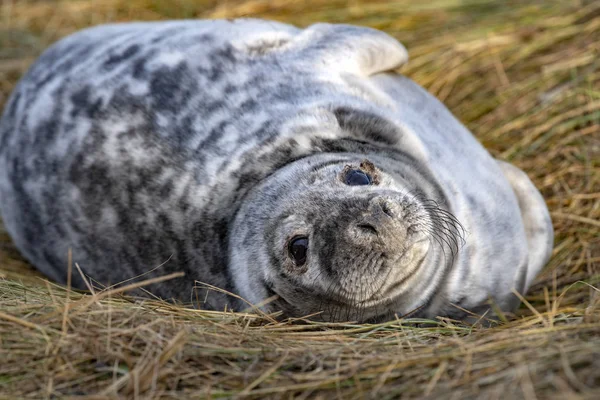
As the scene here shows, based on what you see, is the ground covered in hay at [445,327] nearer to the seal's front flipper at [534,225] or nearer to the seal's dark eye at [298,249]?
the seal's front flipper at [534,225]

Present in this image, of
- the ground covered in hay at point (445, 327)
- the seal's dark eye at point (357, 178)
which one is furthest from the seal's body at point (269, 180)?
the ground covered in hay at point (445, 327)

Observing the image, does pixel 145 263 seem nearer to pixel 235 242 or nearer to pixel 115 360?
pixel 235 242

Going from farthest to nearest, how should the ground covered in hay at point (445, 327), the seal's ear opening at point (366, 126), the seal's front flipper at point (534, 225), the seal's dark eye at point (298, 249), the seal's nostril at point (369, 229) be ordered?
the seal's front flipper at point (534, 225) → the seal's ear opening at point (366, 126) → the seal's dark eye at point (298, 249) → the seal's nostril at point (369, 229) → the ground covered in hay at point (445, 327)

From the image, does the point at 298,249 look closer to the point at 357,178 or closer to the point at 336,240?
the point at 336,240

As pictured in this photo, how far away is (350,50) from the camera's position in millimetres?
3789

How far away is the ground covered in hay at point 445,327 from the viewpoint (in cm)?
230

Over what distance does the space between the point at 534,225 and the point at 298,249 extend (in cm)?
134

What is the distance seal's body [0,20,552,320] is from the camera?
288cm

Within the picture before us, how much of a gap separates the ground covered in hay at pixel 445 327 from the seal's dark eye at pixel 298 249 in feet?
0.75

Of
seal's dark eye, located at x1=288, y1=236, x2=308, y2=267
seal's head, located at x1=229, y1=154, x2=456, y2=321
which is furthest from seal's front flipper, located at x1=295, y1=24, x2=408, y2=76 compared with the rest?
seal's dark eye, located at x1=288, y1=236, x2=308, y2=267

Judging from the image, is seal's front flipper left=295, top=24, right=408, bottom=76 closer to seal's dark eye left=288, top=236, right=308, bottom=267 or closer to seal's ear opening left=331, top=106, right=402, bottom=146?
seal's ear opening left=331, top=106, right=402, bottom=146

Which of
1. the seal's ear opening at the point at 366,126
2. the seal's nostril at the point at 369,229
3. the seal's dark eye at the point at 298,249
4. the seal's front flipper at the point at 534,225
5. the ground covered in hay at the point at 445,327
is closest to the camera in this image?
the ground covered in hay at the point at 445,327

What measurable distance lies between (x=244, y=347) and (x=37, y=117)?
1925 mm

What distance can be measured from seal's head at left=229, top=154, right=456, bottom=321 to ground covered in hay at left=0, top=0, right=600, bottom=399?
11 centimetres
